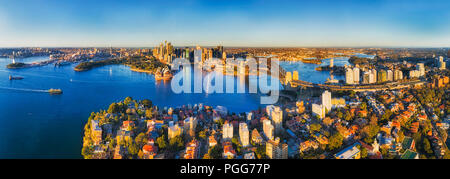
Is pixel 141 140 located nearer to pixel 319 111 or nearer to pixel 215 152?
pixel 215 152

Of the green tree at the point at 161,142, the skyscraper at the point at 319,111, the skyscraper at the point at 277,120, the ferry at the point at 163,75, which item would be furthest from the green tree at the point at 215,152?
the ferry at the point at 163,75

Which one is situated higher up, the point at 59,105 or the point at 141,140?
the point at 59,105

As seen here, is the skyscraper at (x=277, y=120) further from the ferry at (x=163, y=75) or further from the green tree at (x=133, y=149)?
the ferry at (x=163, y=75)

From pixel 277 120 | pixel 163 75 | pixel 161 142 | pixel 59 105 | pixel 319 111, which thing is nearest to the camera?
pixel 161 142

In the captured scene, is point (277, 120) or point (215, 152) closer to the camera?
point (215, 152)

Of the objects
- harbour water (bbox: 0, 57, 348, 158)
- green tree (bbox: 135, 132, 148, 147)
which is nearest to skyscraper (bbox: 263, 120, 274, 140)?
green tree (bbox: 135, 132, 148, 147)

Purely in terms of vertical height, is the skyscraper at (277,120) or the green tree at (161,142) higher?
the skyscraper at (277,120)

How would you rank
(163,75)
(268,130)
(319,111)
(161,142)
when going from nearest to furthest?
(161,142)
(268,130)
(319,111)
(163,75)

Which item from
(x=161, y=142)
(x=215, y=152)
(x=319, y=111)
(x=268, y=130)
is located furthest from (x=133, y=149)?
(x=319, y=111)

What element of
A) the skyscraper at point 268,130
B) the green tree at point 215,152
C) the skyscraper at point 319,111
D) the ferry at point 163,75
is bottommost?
the green tree at point 215,152
